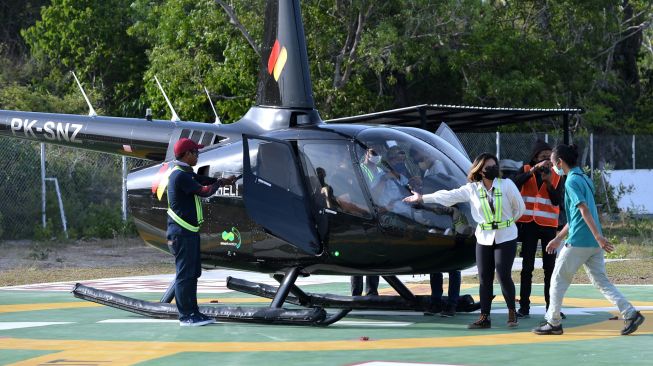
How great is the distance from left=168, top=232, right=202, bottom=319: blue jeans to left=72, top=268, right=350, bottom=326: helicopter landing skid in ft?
1.79

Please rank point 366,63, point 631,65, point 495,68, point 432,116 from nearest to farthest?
point 432,116 → point 366,63 → point 495,68 → point 631,65

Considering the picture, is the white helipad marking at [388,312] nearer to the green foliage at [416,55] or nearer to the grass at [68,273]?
the grass at [68,273]

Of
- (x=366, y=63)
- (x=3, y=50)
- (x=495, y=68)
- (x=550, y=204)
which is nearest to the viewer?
(x=550, y=204)

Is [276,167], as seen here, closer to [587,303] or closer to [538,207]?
[538,207]

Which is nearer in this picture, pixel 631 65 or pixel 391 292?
pixel 391 292

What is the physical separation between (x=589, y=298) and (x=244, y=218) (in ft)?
16.0

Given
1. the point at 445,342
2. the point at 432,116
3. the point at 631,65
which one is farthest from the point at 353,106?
the point at 445,342

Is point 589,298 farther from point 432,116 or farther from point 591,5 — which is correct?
point 591,5

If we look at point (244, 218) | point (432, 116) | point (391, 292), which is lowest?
point (391, 292)

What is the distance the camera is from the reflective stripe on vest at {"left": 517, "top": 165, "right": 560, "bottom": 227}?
38.2 ft

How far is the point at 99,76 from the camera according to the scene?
137 ft

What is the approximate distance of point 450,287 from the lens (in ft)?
40.0

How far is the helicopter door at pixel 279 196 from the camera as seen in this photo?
11445 millimetres

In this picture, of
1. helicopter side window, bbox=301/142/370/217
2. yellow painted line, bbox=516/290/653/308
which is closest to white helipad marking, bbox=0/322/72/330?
helicopter side window, bbox=301/142/370/217
